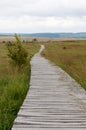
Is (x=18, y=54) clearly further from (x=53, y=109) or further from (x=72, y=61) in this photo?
(x=53, y=109)

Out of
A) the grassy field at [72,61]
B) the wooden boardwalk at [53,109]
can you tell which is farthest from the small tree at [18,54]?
the wooden boardwalk at [53,109]

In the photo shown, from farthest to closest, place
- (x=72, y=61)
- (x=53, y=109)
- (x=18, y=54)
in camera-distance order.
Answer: (x=72, y=61) → (x=18, y=54) → (x=53, y=109)

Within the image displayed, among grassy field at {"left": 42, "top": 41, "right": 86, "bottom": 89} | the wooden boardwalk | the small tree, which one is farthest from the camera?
the small tree

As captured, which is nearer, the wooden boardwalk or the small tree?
the wooden boardwalk

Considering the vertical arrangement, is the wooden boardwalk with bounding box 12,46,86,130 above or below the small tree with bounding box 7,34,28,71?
above

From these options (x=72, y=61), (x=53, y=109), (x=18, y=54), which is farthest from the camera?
(x=72, y=61)

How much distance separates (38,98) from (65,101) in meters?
0.80

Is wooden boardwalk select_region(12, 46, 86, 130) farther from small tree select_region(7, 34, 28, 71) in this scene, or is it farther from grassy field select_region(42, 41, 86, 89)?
small tree select_region(7, 34, 28, 71)

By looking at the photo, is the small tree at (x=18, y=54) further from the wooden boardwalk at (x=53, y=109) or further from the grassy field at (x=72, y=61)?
the wooden boardwalk at (x=53, y=109)

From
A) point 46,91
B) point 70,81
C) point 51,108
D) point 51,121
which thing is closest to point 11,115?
point 51,108

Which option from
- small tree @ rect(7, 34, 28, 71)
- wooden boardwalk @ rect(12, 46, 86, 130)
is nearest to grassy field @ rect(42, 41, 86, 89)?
small tree @ rect(7, 34, 28, 71)

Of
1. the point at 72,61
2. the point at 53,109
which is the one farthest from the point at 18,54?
the point at 53,109

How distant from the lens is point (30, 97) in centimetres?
948

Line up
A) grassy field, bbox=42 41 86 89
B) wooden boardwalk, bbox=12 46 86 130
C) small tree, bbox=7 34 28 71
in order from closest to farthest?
wooden boardwalk, bbox=12 46 86 130, grassy field, bbox=42 41 86 89, small tree, bbox=7 34 28 71
